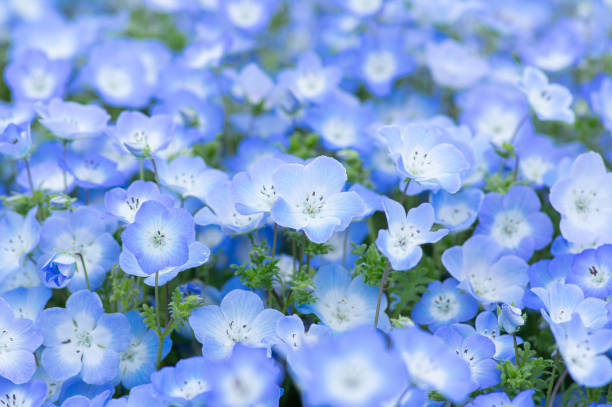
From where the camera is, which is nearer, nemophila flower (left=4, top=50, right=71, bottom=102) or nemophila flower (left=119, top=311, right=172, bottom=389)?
nemophila flower (left=119, top=311, right=172, bottom=389)

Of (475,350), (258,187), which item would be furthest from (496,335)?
(258,187)

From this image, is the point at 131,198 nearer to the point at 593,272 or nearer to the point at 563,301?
the point at 563,301

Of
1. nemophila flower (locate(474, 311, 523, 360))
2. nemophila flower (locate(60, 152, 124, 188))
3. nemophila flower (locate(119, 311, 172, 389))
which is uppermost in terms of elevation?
nemophila flower (locate(60, 152, 124, 188))

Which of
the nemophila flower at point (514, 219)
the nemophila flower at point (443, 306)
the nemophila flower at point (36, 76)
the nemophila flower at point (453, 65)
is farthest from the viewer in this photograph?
the nemophila flower at point (453, 65)

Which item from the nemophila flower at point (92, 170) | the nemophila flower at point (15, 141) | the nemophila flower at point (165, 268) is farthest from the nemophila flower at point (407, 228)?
the nemophila flower at point (15, 141)

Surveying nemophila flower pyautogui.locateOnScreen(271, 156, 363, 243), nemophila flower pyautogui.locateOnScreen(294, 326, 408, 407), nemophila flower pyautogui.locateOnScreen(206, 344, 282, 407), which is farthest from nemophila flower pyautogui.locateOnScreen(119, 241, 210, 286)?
nemophila flower pyautogui.locateOnScreen(294, 326, 408, 407)

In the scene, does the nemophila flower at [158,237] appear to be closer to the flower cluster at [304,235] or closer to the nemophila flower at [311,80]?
the flower cluster at [304,235]

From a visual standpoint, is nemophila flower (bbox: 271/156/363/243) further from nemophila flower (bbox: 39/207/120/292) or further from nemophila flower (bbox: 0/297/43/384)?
nemophila flower (bbox: 0/297/43/384)
